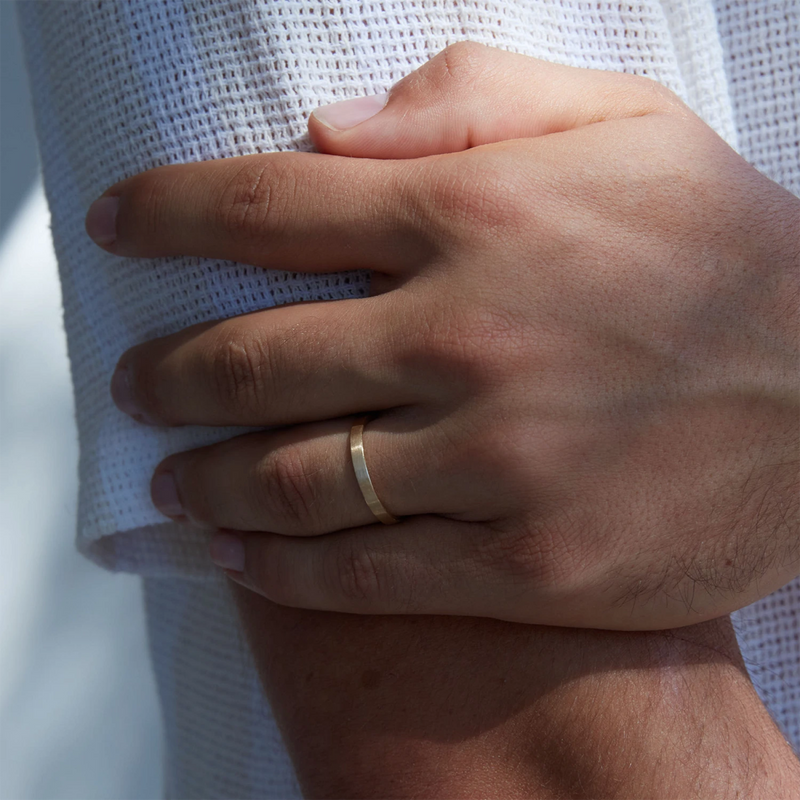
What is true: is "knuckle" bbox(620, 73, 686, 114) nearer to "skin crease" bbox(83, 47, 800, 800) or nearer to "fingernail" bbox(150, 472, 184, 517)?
"skin crease" bbox(83, 47, 800, 800)

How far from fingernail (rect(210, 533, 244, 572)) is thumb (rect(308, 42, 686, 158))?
260mm

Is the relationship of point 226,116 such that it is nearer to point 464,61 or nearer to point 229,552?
point 464,61

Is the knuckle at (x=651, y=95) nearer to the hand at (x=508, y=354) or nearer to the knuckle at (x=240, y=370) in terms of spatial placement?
the hand at (x=508, y=354)

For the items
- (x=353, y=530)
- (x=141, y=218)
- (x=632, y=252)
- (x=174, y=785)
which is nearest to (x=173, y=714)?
(x=174, y=785)

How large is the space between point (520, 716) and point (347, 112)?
0.39 m

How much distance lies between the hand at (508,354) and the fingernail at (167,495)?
36 millimetres

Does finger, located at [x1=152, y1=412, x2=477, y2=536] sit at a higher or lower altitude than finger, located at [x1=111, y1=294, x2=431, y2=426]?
lower

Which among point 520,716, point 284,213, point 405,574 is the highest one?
point 284,213

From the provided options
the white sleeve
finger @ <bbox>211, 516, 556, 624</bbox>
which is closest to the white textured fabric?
the white sleeve

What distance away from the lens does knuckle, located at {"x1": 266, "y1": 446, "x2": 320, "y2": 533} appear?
0.48 m

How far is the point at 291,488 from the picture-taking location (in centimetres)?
49

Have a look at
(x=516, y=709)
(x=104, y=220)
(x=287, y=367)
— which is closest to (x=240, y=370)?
(x=287, y=367)

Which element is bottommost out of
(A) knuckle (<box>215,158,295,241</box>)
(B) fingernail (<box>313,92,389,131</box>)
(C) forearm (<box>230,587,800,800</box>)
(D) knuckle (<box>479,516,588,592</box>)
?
(C) forearm (<box>230,587,800,800</box>)

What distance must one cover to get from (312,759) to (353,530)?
15 cm
